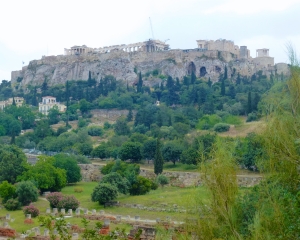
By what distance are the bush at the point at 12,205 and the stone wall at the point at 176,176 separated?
11.4 meters

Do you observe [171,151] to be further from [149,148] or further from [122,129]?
[122,129]

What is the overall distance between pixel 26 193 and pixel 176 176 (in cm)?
1389

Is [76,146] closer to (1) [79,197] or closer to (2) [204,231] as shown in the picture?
(1) [79,197]

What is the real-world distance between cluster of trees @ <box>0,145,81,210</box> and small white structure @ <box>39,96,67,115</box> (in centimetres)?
3589

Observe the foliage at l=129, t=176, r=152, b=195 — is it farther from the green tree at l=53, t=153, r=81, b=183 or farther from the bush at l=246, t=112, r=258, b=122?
the bush at l=246, t=112, r=258, b=122

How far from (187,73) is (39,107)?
28873 mm

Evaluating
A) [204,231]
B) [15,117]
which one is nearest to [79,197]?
[204,231]

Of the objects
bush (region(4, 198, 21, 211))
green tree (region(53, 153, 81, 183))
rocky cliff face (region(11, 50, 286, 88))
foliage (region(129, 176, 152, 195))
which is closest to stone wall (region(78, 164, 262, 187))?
green tree (region(53, 153, 81, 183))

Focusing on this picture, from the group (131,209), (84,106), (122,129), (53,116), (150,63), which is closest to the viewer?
(131,209)

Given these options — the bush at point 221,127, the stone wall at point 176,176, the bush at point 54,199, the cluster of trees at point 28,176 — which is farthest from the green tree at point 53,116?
the bush at point 54,199

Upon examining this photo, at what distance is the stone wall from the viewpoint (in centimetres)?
3491

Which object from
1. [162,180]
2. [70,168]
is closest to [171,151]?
[162,180]

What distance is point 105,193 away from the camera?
98.9 feet

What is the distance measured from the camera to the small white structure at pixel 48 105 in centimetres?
7990
